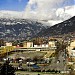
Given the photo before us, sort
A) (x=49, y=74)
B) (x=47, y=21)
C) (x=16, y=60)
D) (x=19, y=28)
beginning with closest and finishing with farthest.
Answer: (x=49, y=74) < (x=16, y=60) < (x=19, y=28) < (x=47, y=21)

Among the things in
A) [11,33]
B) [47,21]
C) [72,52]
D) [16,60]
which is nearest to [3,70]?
[16,60]

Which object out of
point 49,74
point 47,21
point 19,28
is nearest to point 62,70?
point 49,74

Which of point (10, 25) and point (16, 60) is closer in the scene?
point (16, 60)

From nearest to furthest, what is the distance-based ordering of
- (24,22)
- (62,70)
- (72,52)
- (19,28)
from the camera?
(62,70) < (72,52) < (19,28) < (24,22)

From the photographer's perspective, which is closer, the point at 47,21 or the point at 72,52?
the point at 72,52

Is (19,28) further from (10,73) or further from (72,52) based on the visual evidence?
(10,73)

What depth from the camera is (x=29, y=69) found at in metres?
20.3

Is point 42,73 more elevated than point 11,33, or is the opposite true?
point 11,33

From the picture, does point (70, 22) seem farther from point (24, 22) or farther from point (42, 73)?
point (42, 73)

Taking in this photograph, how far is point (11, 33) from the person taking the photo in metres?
130

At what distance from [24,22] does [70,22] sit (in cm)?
5591

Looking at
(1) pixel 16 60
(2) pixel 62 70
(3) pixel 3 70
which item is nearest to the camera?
(3) pixel 3 70

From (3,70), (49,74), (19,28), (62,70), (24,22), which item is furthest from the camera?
(24,22)

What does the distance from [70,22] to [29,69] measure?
80674mm
